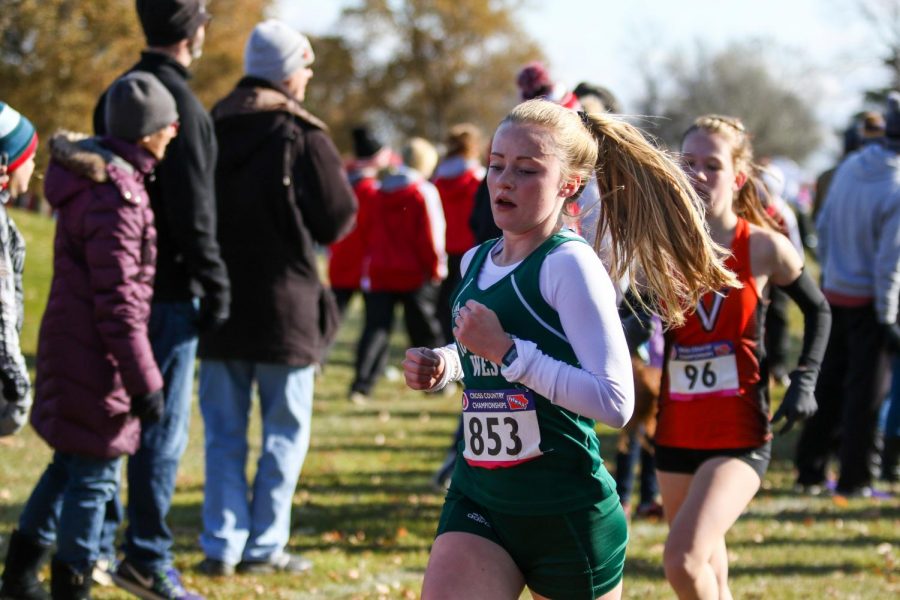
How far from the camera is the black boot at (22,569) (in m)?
4.79

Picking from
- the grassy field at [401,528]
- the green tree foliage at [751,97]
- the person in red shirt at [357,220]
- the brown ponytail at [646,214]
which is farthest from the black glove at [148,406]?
the green tree foliage at [751,97]

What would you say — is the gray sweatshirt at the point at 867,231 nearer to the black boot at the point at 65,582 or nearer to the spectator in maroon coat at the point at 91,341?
the spectator in maroon coat at the point at 91,341

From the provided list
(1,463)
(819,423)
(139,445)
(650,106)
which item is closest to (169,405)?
(139,445)

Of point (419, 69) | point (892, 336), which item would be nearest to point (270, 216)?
point (892, 336)

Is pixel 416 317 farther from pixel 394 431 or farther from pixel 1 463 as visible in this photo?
pixel 1 463

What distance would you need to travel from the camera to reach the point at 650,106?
225 feet

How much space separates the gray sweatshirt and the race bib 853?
4912mm

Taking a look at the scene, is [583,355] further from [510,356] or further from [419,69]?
[419,69]

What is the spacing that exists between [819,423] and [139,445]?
496 centimetres

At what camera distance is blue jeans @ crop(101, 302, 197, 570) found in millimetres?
5113

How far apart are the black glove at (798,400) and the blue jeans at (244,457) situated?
7.75ft

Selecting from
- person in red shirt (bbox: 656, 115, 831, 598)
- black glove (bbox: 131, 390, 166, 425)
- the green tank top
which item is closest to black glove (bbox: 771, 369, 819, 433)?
person in red shirt (bbox: 656, 115, 831, 598)

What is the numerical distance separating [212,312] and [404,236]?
5.71 meters

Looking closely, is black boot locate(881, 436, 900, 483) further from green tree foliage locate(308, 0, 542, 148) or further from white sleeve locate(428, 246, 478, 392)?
green tree foliage locate(308, 0, 542, 148)
